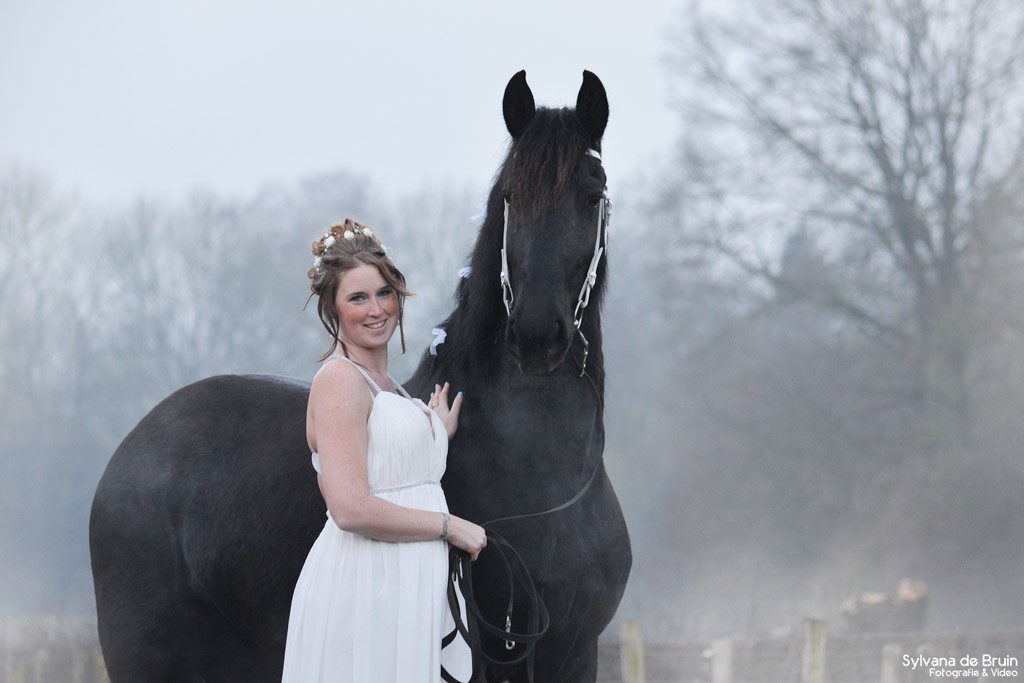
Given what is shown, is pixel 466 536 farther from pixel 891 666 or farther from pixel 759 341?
pixel 759 341

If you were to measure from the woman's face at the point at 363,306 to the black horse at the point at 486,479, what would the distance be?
347 millimetres

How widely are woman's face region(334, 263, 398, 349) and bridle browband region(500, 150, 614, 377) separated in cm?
33

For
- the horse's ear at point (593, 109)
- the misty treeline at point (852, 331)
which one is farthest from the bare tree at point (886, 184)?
the horse's ear at point (593, 109)

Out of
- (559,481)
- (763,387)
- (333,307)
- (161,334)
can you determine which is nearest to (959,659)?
(559,481)

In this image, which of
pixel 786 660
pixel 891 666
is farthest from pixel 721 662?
pixel 891 666

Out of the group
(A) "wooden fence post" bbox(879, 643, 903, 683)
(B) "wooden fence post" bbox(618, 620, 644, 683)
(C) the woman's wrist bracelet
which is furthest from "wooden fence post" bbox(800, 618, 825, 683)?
(C) the woman's wrist bracelet

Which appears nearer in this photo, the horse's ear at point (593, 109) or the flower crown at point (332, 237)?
the flower crown at point (332, 237)

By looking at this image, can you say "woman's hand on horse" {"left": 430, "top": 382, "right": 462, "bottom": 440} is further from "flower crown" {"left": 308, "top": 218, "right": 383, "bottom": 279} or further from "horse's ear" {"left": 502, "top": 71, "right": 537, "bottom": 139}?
"horse's ear" {"left": 502, "top": 71, "right": 537, "bottom": 139}

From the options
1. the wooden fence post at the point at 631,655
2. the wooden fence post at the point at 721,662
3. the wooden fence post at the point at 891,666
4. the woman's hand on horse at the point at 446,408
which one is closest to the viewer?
the woman's hand on horse at the point at 446,408

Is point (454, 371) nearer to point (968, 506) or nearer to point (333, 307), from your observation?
point (333, 307)

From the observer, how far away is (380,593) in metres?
2.72

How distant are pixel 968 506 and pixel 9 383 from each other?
1567 cm

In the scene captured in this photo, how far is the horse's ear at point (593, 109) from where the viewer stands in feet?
Answer: 10.3

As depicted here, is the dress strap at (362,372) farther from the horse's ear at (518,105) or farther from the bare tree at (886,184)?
the bare tree at (886,184)
